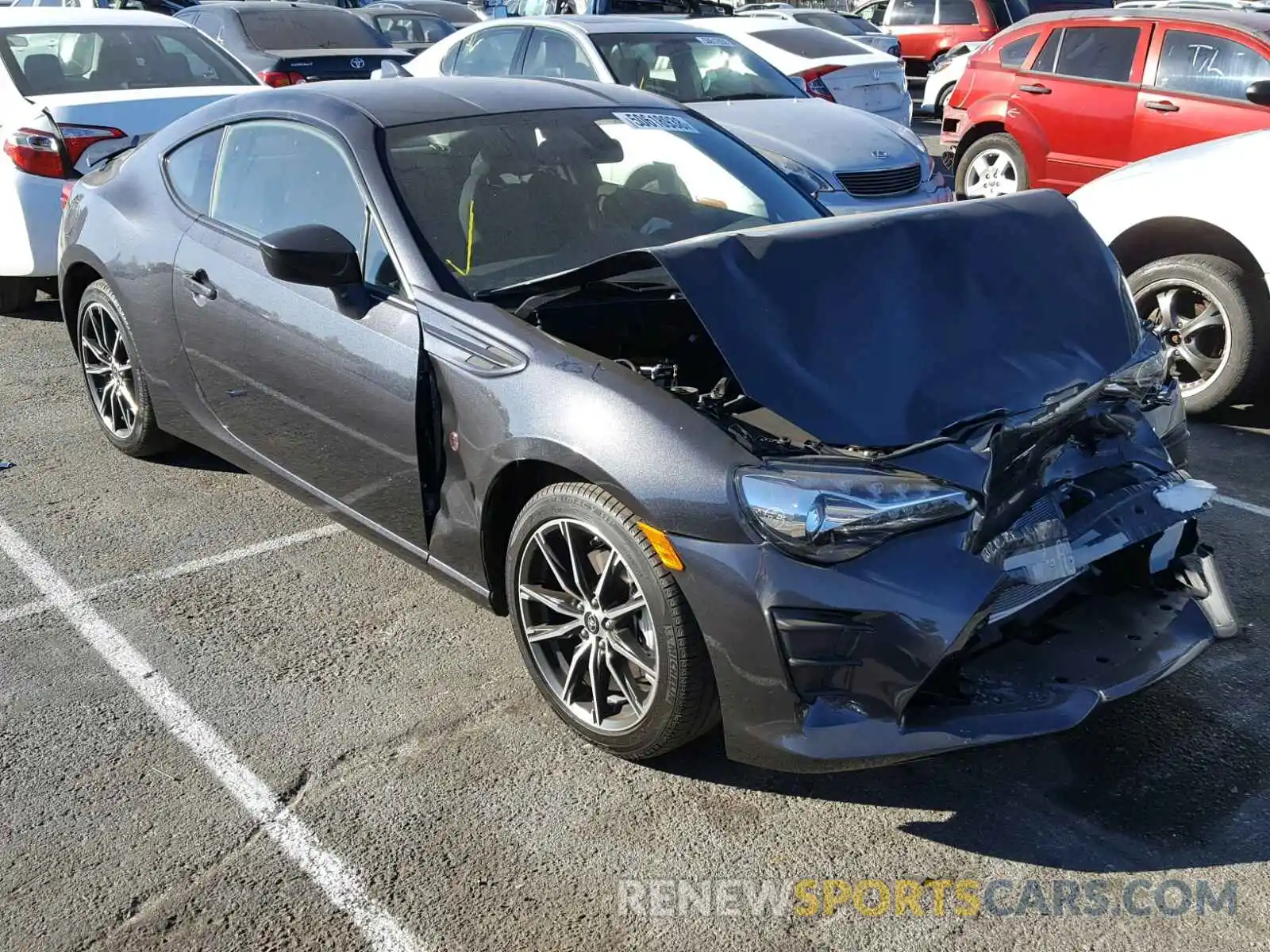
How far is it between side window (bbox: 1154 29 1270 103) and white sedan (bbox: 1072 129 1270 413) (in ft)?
9.57

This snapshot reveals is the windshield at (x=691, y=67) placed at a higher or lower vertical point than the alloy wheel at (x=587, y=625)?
higher

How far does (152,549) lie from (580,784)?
2.17 metres

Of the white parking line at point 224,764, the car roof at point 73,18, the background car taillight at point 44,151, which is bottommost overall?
the white parking line at point 224,764

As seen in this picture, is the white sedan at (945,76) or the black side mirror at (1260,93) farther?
the white sedan at (945,76)

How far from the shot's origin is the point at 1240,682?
353cm

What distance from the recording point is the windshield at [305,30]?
11453 mm

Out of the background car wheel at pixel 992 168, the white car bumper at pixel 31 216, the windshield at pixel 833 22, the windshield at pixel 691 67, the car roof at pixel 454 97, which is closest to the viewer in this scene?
the car roof at pixel 454 97

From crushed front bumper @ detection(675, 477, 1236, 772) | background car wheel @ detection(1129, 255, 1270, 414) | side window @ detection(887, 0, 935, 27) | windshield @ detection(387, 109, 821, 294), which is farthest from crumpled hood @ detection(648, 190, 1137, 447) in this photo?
side window @ detection(887, 0, 935, 27)

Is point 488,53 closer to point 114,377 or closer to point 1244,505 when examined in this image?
point 114,377

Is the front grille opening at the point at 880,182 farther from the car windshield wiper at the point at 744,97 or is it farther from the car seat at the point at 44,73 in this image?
the car seat at the point at 44,73

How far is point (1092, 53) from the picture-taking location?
9.35 m

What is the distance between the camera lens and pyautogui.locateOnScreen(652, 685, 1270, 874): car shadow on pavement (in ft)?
9.43

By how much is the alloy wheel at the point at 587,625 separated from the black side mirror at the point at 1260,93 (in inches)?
246

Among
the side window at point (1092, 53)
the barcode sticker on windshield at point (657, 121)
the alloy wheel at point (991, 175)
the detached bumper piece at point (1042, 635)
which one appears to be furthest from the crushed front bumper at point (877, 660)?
the alloy wheel at point (991, 175)
